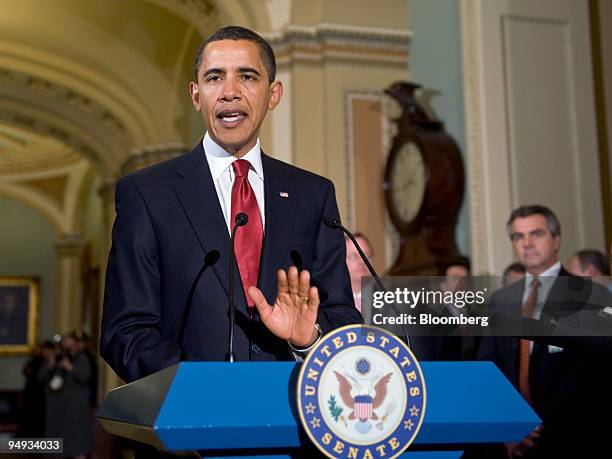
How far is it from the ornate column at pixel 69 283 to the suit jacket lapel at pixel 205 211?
18023 millimetres

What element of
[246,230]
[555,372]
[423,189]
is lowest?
[555,372]

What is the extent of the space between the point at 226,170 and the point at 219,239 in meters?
0.20

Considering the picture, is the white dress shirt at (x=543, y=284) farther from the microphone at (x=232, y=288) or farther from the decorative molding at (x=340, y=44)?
the decorative molding at (x=340, y=44)

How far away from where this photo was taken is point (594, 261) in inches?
169

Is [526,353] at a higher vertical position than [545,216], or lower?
lower

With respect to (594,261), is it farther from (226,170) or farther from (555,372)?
(226,170)

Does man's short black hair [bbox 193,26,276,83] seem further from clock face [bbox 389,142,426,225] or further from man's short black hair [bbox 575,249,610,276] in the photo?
clock face [bbox 389,142,426,225]

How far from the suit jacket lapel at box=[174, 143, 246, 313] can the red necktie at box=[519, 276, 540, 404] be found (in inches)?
70.4

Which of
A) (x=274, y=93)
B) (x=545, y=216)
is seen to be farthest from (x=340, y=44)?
(x=274, y=93)

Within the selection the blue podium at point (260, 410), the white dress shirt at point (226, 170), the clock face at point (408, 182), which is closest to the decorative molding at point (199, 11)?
the clock face at point (408, 182)

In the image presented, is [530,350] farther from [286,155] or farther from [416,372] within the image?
[286,155]

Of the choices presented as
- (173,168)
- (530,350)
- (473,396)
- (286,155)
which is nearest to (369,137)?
(286,155)

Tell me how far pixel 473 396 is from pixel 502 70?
4.29 meters

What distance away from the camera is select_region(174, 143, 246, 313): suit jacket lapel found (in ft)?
5.65
